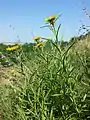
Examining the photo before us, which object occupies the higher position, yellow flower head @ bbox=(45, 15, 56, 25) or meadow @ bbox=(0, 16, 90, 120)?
yellow flower head @ bbox=(45, 15, 56, 25)

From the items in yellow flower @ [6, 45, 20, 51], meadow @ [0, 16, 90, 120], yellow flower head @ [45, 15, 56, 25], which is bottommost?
meadow @ [0, 16, 90, 120]

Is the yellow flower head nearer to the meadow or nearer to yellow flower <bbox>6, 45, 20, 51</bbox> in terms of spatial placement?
the meadow

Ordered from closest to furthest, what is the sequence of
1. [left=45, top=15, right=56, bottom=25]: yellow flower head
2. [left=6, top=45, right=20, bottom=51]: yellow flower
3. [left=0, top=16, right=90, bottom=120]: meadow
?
[left=45, top=15, right=56, bottom=25]: yellow flower head → [left=0, top=16, right=90, bottom=120]: meadow → [left=6, top=45, right=20, bottom=51]: yellow flower

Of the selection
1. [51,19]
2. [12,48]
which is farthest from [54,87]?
[51,19]

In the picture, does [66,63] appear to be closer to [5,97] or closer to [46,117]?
[46,117]

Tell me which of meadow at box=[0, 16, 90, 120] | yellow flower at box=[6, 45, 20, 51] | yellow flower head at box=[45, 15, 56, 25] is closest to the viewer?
yellow flower head at box=[45, 15, 56, 25]

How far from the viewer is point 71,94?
3.10 meters

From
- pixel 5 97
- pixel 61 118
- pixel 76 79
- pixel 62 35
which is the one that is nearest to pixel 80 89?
pixel 76 79

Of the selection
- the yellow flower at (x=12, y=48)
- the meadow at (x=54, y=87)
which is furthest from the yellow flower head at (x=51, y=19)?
the yellow flower at (x=12, y=48)

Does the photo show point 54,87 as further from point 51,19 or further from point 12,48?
point 51,19

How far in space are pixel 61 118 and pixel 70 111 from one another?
0.10 metres

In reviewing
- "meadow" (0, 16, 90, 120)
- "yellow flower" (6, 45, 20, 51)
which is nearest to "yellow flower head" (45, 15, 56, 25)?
"meadow" (0, 16, 90, 120)

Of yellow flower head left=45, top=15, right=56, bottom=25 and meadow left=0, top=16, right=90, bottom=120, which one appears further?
meadow left=0, top=16, right=90, bottom=120

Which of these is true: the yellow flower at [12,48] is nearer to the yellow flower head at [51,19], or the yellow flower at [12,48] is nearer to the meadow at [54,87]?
the meadow at [54,87]
